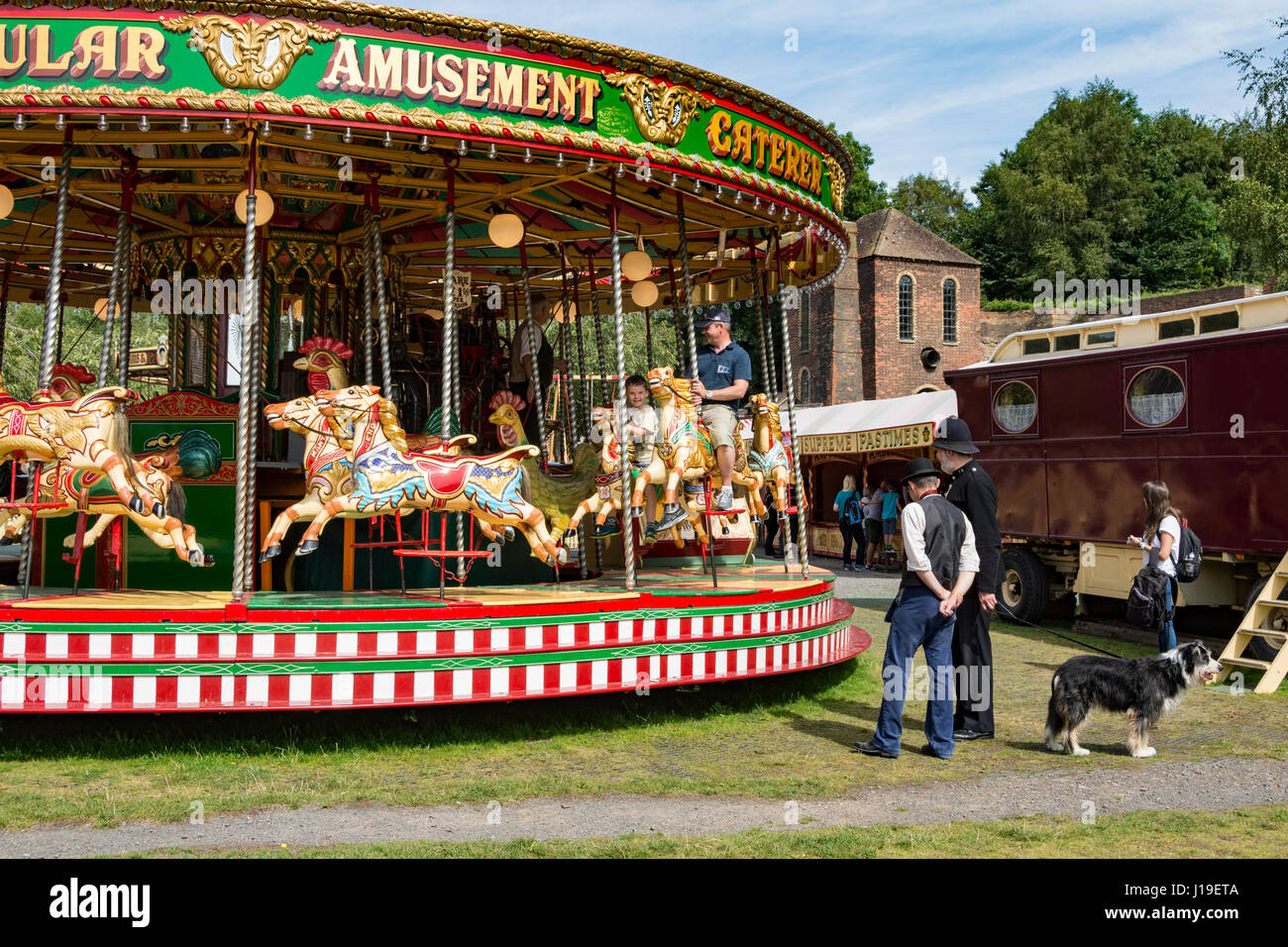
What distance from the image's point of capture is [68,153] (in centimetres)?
815

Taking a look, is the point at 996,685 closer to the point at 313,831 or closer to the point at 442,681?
the point at 442,681

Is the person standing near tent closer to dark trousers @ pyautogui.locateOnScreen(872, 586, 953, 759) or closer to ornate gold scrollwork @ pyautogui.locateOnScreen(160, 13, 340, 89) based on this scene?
dark trousers @ pyautogui.locateOnScreen(872, 586, 953, 759)

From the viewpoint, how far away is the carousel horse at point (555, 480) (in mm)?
10227

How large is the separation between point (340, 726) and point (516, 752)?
4.20 ft

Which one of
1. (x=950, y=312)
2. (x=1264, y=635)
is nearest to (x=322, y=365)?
(x=1264, y=635)

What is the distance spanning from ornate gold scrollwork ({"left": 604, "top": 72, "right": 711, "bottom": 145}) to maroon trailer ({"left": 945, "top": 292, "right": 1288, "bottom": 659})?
23.5 feet

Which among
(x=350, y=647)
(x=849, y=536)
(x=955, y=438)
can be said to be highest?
(x=955, y=438)

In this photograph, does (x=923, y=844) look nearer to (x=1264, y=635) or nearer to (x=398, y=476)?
(x=398, y=476)

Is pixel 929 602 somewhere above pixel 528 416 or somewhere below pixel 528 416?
A: below

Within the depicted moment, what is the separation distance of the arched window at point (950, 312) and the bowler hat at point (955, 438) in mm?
39151

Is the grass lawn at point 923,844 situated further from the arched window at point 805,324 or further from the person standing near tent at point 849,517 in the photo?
the arched window at point 805,324

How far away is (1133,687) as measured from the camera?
7.85m

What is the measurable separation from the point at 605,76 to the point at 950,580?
175 inches

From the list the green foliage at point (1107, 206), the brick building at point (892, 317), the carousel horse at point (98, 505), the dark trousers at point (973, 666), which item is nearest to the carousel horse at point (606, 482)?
the dark trousers at point (973, 666)
